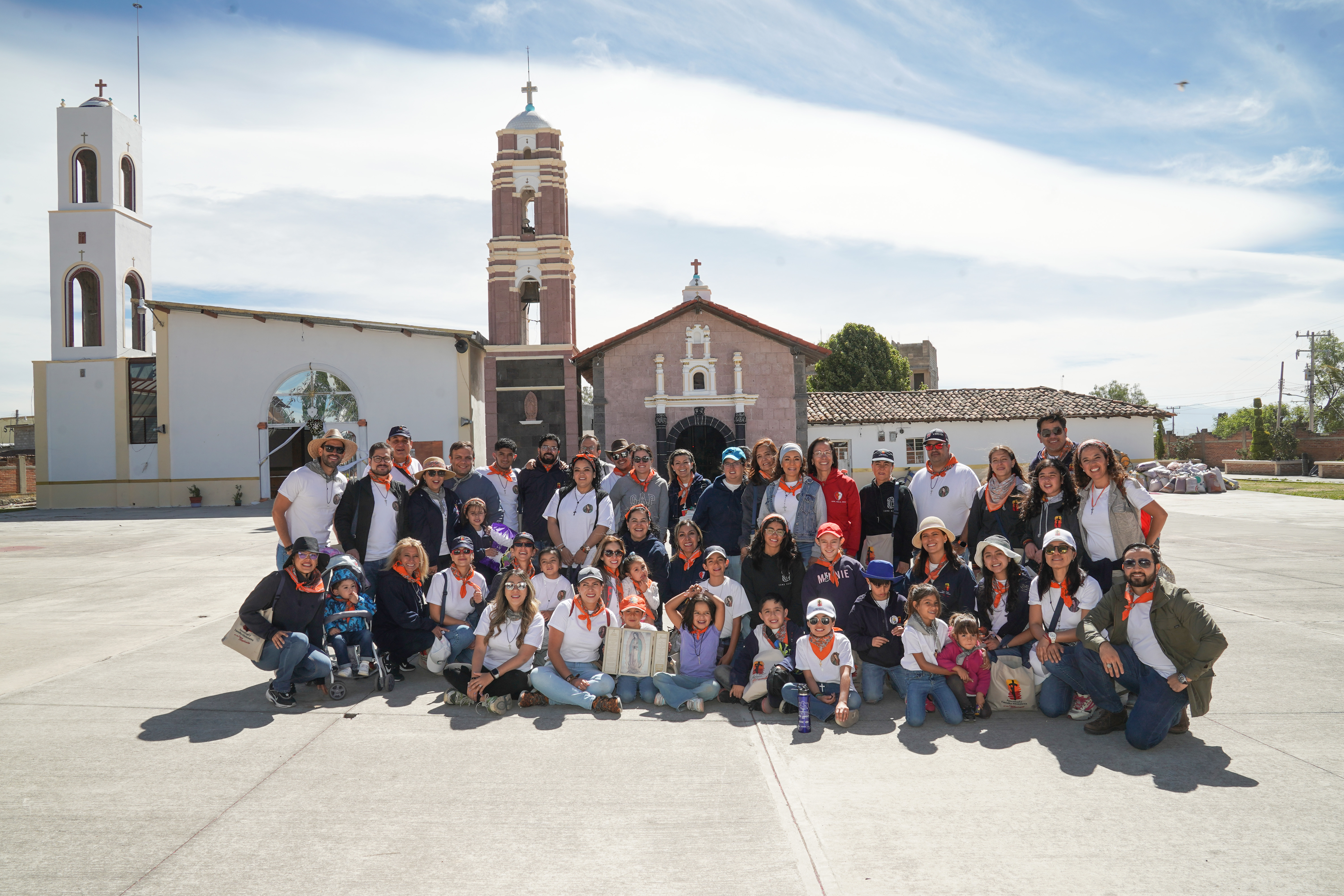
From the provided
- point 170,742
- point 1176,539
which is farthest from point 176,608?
point 1176,539

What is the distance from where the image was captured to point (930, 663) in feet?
16.2

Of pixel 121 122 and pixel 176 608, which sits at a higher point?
pixel 121 122

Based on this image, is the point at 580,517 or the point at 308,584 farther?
the point at 580,517

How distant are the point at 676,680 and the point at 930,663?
1.61 m

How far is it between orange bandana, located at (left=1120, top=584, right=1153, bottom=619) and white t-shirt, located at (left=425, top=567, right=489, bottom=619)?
4.21 m

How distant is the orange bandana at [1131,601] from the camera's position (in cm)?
457

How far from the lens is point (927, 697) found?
4980 millimetres

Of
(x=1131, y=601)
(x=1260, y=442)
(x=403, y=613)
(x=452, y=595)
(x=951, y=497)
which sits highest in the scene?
(x=1260, y=442)

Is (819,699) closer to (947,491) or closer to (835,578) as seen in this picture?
(835,578)

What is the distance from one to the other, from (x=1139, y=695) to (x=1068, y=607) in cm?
67

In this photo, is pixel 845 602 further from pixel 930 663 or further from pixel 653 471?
pixel 653 471

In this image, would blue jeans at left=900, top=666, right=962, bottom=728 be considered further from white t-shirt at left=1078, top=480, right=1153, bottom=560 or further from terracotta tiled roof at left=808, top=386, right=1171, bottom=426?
terracotta tiled roof at left=808, top=386, right=1171, bottom=426

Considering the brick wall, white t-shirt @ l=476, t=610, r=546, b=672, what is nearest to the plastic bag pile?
white t-shirt @ l=476, t=610, r=546, b=672

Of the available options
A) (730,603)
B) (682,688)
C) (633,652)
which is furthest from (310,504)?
(730,603)
